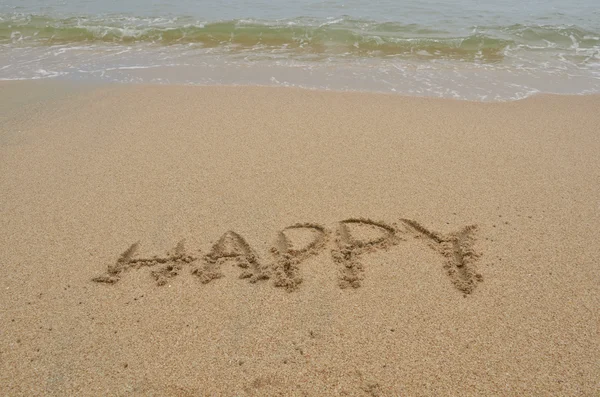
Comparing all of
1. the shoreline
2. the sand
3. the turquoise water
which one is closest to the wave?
the turquoise water

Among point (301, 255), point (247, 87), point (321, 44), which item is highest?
point (321, 44)

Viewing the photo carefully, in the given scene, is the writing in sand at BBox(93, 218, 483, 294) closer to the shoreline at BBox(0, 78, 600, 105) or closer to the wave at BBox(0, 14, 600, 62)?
the shoreline at BBox(0, 78, 600, 105)

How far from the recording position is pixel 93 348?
221cm

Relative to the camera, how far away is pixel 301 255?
2766mm

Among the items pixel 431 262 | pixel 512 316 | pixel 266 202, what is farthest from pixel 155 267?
pixel 512 316

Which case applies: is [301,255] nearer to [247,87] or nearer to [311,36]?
[247,87]

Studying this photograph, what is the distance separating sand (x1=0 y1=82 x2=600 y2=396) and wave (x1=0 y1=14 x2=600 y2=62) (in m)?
2.94

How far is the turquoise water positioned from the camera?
19.3 feet

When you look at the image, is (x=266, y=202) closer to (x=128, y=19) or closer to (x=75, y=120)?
(x=75, y=120)

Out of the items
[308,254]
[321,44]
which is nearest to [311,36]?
[321,44]

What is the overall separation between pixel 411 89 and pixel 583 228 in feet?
9.61

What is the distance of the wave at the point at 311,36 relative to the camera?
7.21 m

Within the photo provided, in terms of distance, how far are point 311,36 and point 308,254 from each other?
5.85 m

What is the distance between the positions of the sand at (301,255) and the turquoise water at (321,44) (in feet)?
4.50
